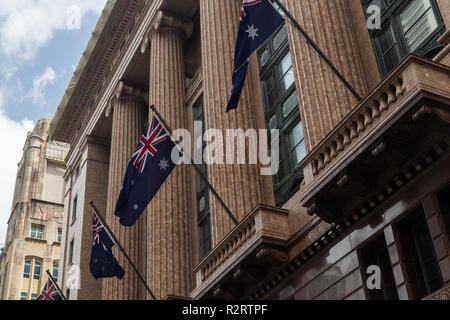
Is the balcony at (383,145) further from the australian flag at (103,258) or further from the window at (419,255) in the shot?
the australian flag at (103,258)

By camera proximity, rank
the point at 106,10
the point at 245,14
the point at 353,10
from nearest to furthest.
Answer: the point at 245,14
the point at 353,10
the point at 106,10

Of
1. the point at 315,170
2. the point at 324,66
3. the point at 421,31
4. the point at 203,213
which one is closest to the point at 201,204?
the point at 203,213

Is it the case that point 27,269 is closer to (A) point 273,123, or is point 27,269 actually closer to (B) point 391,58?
(A) point 273,123

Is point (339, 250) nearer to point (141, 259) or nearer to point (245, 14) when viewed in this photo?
point (245, 14)

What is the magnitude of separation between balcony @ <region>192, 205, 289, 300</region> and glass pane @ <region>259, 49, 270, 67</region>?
33.4 feet

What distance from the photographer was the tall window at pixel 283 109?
24.0 m

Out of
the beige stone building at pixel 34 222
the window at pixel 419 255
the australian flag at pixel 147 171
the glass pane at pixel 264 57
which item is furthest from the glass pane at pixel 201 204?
the beige stone building at pixel 34 222

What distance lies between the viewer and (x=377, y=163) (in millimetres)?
15695

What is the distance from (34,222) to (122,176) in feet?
156

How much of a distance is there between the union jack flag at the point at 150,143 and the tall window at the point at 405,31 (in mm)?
7604

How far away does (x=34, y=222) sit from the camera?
271ft

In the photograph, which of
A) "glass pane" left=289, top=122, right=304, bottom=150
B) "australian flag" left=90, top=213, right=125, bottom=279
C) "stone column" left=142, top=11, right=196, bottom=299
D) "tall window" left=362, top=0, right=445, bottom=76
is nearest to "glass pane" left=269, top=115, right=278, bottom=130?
"glass pane" left=289, top=122, right=304, bottom=150
